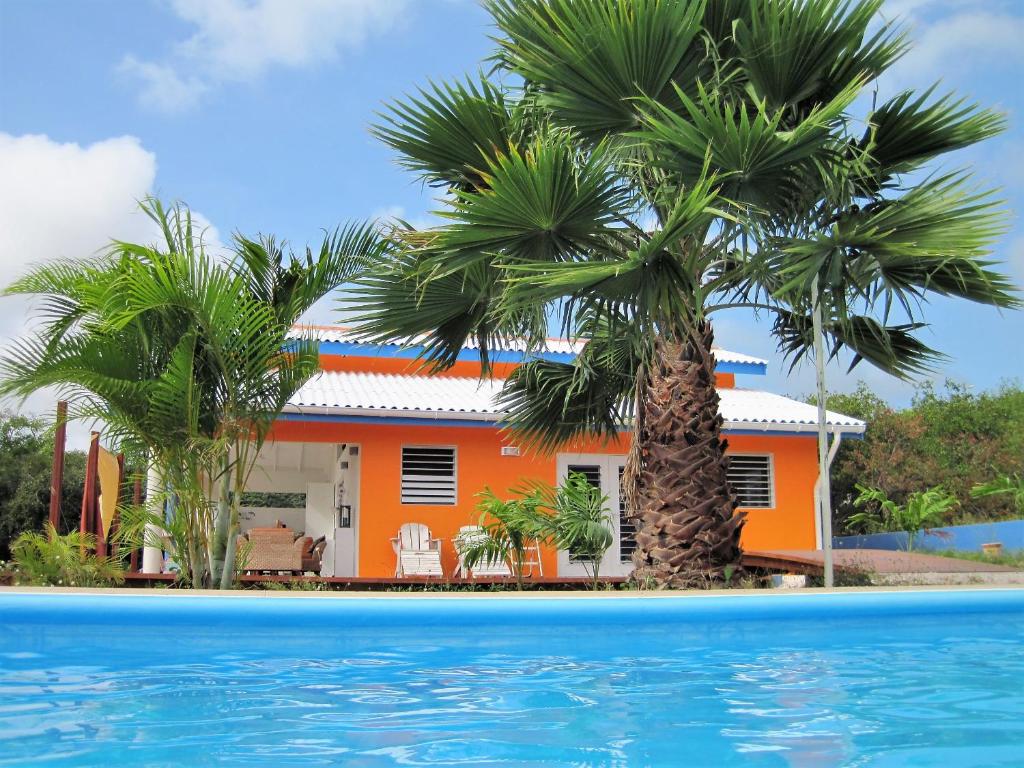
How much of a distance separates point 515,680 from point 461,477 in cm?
953

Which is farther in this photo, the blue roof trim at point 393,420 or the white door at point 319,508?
the white door at point 319,508

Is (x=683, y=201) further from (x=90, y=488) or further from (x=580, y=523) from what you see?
(x=90, y=488)

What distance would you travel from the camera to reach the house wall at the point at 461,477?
1469 centimetres

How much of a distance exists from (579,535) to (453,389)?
6.73 m

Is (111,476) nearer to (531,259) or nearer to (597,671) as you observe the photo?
(531,259)

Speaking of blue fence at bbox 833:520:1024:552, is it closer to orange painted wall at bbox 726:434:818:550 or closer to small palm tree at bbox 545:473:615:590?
orange painted wall at bbox 726:434:818:550

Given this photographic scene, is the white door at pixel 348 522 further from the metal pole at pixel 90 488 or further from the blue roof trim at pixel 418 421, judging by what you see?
the metal pole at pixel 90 488

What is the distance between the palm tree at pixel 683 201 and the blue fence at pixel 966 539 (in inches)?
385

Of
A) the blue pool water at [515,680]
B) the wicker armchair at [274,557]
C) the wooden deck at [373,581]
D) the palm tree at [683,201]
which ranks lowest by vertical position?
the blue pool water at [515,680]

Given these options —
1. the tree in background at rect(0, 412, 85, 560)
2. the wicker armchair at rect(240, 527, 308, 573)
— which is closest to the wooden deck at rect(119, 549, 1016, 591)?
the wicker armchair at rect(240, 527, 308, 573)

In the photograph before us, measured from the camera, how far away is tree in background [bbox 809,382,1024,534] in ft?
97.6

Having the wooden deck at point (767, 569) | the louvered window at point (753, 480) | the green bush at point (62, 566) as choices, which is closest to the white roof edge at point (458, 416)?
the louvered window at point (753, 480)

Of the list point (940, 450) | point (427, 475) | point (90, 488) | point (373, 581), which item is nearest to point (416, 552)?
point (427, 475)

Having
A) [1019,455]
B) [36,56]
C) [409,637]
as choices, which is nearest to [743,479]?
[409,637]
